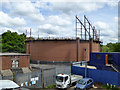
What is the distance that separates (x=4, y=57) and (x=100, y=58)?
21.0 meters

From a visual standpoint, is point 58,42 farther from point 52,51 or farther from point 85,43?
point 85,43

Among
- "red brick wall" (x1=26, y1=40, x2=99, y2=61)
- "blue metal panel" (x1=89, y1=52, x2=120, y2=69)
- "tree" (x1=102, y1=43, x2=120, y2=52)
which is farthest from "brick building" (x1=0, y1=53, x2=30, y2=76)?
"tree" (x1=102, y1=43, x2=120, y2=52)

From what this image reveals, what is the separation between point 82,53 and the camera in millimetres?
36438

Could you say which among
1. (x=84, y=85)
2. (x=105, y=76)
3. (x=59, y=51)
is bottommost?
(x=84, y=85)

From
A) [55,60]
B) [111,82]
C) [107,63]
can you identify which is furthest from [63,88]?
[55,60]

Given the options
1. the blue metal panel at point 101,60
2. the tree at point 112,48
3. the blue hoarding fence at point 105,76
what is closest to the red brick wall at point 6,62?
the blue hoarding fence at point 105,76

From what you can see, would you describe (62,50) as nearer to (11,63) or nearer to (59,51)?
(59,51)

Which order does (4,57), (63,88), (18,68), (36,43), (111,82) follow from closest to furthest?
(63,88) → (111,82) → (4,57) → (18,68) → (36,43)

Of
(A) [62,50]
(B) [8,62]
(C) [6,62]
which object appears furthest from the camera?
(A) [62,50]

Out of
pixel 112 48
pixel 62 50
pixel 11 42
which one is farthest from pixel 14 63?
pixel 112 48

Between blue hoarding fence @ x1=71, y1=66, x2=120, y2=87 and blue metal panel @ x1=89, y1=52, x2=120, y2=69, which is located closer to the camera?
blue hoarding fence @ x1=71, y1=66, x2=120, y2=87

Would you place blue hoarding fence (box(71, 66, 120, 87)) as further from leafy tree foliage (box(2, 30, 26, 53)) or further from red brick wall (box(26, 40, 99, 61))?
leafy tree foliage (box(2, 30, 26, 53))

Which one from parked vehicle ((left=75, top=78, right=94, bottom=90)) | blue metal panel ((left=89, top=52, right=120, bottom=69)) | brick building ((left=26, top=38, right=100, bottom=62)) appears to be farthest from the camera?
brick building ((left=26, top=38, right=100, bottom=62))

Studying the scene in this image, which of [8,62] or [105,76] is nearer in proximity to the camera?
[105,76]
